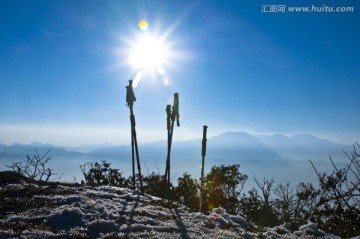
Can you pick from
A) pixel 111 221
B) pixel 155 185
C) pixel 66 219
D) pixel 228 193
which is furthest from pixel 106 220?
pixel 228 193

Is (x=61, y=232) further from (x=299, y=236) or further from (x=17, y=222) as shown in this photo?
(x=299, y=236)

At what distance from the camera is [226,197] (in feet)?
69.3

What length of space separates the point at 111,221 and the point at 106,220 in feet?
0.72

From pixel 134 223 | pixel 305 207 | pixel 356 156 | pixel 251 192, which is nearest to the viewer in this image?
pixel 356 156

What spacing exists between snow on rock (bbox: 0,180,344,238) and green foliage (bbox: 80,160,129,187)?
1040cm

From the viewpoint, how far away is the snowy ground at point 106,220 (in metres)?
6.86

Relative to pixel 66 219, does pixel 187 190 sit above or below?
below

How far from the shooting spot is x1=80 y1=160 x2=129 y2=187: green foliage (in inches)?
835

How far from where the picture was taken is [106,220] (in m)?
7.70

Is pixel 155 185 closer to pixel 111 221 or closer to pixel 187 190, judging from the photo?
pixel 187 190

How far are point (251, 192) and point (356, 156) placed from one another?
17.1m

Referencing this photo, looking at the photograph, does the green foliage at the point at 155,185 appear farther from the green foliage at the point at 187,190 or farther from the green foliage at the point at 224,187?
the green foliage at the point at 224,187

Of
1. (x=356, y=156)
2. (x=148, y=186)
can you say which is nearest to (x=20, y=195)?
(x=356, y=156)

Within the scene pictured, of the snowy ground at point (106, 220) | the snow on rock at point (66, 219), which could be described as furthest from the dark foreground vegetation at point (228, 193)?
the snow on rock at point (66, 219)
